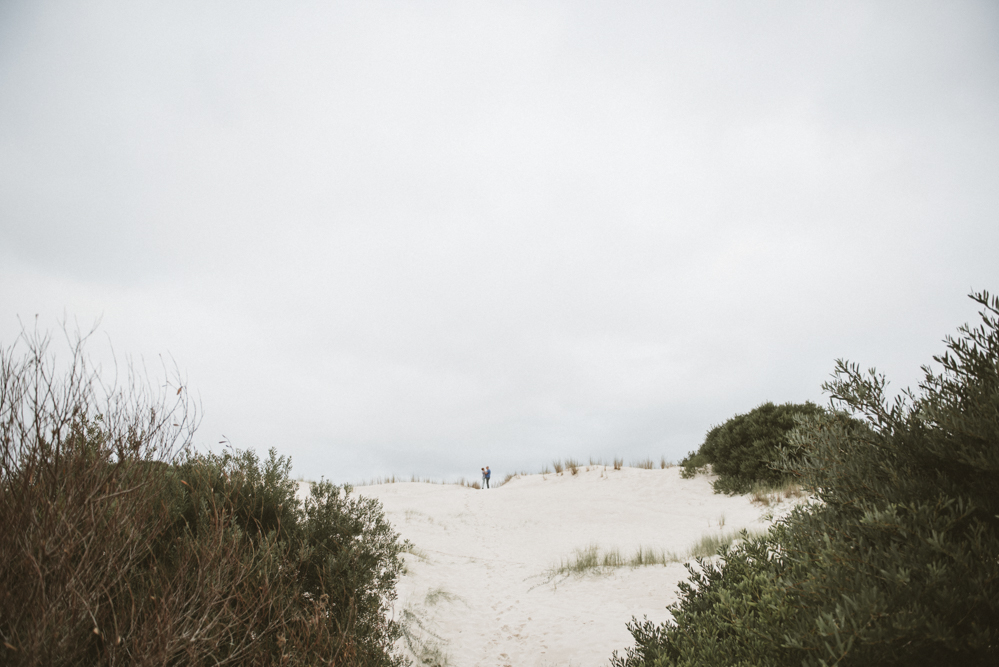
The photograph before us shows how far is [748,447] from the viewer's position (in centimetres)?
1421

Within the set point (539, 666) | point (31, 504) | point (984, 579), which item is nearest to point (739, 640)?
point (984, 579)

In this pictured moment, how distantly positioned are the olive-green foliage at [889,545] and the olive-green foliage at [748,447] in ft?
35.9

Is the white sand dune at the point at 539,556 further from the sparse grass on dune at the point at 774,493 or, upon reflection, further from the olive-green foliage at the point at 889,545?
the olive-green foliage at the point at 889,545

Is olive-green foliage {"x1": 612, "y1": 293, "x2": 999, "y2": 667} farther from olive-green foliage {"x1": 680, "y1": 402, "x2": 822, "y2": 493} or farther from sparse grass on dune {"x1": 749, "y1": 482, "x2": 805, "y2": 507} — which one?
olive-green foliage {"x1": 680, "y1": 402, "x2": 822, "y2": 493}

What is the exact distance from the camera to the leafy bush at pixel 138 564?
2.69 meters

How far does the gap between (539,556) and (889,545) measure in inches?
392

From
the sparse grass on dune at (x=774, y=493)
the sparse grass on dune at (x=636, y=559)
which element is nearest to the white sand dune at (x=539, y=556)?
the sparse grass on dune at (x=636, y=559)

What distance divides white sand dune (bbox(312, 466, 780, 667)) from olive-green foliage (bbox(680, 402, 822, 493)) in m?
0.66

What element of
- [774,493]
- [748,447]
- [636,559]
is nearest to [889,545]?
[636,559]

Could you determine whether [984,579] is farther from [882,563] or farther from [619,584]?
[619,584]

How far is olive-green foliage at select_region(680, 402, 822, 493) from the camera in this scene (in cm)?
1337

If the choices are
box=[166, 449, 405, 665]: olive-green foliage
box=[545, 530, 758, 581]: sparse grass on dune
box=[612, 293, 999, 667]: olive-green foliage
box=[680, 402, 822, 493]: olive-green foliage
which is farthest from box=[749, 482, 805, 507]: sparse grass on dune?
box=[166, 449, 405, 665]: olive-green foliage

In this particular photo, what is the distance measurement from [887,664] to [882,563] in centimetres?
45

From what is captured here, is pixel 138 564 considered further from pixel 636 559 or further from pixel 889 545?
pixel 636 559
